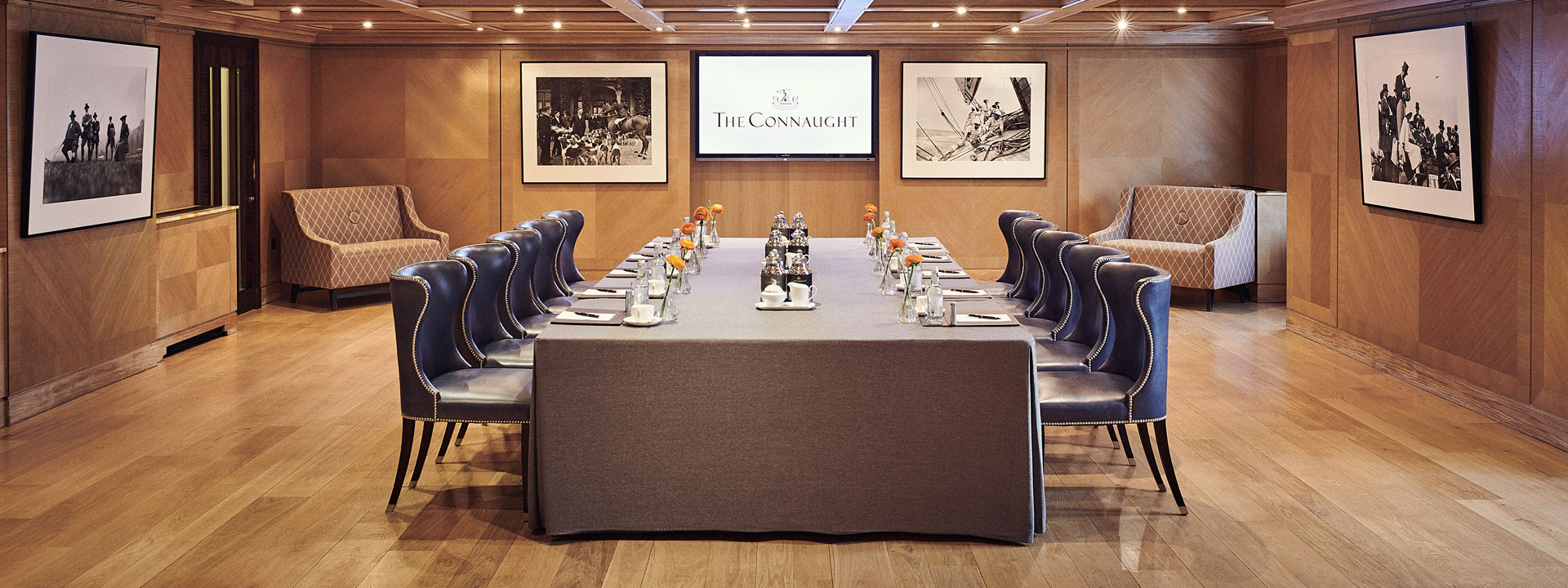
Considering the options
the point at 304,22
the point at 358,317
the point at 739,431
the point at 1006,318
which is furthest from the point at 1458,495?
the point at 304,22

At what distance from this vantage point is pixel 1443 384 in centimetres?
662

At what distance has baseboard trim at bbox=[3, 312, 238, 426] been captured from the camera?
6039 millimetres

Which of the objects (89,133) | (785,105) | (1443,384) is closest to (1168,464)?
(1443,384)

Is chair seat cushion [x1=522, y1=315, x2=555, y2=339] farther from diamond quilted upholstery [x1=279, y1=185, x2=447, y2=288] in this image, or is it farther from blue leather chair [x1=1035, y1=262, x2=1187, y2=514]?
diamond quilted upholstery [x1=279, y1=185, x2=447, y2=288]

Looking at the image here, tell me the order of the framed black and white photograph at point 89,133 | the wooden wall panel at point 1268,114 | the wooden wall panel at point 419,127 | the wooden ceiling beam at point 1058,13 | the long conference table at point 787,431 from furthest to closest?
1. the wooden wall panel at point 419,127
2. the wooden wall panel at point 1268,114
3. the wooden ceiling beam at point 1058,13
4. the framed black and white photograph at point 89,133
5. the long conference table at point 787,431

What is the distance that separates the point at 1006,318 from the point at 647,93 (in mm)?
7367

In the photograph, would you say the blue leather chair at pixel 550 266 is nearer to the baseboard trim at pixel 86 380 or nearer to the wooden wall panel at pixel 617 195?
the baseboard trim at pixel 86 380

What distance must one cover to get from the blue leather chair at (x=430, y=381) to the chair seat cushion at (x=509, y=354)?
0.38 m

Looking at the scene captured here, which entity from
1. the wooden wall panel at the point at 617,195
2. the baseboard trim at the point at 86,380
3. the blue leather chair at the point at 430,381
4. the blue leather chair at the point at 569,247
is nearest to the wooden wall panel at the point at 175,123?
the baseboard trim at the point at 86,380

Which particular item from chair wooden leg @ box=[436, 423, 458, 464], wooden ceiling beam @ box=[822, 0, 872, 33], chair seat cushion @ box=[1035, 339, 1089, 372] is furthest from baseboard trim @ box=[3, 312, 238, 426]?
chair seat cushion @ box=[1035, 339, 1089, 372]

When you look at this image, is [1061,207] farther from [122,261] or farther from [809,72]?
[122,261]

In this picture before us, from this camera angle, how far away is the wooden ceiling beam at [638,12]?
687 cm

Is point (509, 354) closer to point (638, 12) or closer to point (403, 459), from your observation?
point (403, 459)

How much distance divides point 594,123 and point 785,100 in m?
1.78
